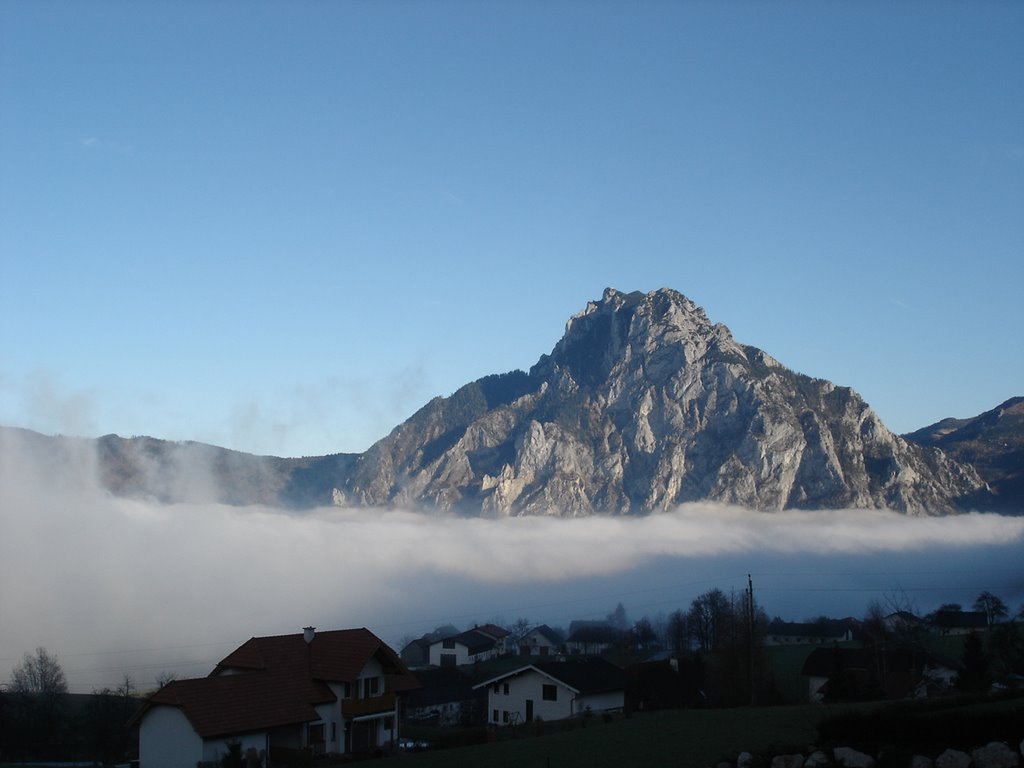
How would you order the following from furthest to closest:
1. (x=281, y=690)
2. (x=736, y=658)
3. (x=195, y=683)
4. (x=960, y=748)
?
(x=736, y=658)
(x=281, y=690)
(x=195, y=683)
(x=960, y=748)

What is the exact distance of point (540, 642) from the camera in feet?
536

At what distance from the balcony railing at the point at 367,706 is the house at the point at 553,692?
1395cm

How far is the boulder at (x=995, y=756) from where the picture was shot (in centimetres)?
2272

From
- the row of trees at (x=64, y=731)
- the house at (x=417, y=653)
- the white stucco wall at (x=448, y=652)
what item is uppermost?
the row of trees at (x=64, y=731)

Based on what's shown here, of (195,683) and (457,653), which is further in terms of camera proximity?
(457,653)

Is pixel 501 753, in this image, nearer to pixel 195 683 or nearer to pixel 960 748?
pixel 195 683

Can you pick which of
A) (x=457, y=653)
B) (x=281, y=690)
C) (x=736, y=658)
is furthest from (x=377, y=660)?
(x=457, y=653)

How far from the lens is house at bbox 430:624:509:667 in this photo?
445 feet

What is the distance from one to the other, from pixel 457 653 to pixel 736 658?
261 ft

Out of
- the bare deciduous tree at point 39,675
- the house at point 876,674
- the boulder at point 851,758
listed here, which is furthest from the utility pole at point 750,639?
the bare deciduous tree at point 39,675

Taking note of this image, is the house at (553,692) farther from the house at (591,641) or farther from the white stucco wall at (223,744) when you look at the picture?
the house at (591,641)

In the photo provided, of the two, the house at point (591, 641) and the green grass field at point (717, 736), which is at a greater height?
the green grass field at point (717, 736)

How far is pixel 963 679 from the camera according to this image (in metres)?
53.2

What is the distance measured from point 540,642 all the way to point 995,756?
5717 inches
